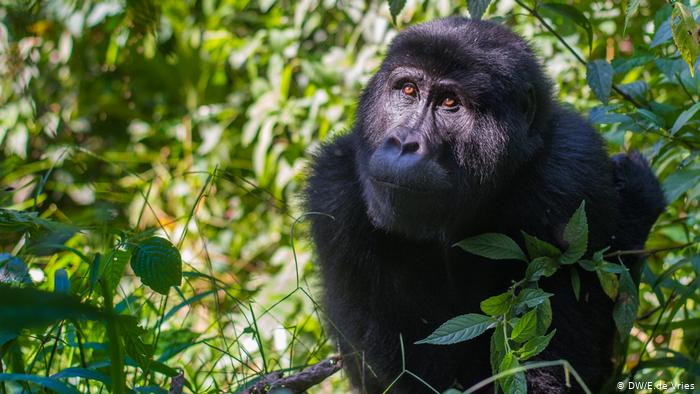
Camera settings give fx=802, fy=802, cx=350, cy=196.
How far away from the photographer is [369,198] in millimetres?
3467

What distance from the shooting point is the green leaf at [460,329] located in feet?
8.68

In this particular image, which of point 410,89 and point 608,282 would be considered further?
point 410,89

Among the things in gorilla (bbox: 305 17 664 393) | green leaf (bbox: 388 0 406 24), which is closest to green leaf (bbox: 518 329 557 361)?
gorilla (bbox: 305 17 664 393)

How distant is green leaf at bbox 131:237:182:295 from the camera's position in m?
2.62

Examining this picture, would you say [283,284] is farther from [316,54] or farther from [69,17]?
[69,17]

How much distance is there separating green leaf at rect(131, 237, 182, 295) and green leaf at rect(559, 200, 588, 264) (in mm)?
1417

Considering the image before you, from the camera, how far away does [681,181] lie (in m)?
3.61

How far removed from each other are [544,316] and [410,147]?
0.91 m

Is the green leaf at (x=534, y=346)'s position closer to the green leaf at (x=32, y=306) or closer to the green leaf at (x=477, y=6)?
the green leaf at (x=477, y=6)

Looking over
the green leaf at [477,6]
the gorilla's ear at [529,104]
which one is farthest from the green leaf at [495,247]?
the green leaf at [477,6]

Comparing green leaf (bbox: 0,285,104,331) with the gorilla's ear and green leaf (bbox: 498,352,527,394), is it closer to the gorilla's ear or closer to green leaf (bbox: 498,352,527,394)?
green leaf (bbox: 498,352,527,394)

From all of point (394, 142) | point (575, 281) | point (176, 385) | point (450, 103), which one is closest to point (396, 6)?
point (450, 103)

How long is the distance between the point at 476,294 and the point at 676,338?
1.36m

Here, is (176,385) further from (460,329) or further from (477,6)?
(477,6)
